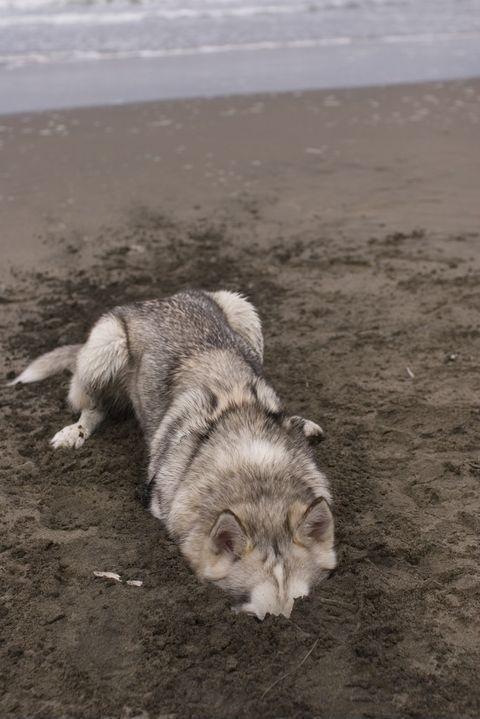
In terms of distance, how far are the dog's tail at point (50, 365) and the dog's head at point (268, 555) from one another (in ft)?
9.22

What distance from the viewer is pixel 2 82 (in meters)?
15.2

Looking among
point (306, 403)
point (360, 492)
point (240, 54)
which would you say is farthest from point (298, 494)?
point (240, 54)

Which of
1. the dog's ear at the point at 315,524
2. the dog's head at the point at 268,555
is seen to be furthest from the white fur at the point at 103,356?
the dog's ear at the point at 315,524

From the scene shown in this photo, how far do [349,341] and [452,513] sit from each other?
2.43m

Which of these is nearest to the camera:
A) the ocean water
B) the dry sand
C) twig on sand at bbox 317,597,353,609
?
the dry sand

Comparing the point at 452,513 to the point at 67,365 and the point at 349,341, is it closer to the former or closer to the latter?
the point at 349,341

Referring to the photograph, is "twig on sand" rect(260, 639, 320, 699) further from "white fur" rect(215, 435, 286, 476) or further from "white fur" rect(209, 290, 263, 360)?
"white fur" rect(209, 290, 263, 360)

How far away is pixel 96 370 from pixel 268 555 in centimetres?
262

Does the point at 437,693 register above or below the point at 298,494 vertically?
below

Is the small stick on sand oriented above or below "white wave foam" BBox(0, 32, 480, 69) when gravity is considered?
below

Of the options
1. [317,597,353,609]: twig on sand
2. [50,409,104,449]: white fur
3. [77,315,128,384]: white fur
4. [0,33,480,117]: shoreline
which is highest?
[0,33,480,117]: shoreline

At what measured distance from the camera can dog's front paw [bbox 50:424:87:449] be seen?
5.66 metres

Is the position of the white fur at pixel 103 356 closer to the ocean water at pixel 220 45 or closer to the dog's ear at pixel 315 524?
the dog's ear at pixel 315 524

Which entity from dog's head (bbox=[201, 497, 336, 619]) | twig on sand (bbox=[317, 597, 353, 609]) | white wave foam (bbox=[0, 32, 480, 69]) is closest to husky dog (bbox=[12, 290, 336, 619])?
dog's head (bbox=[201, 497, 336, 619])
